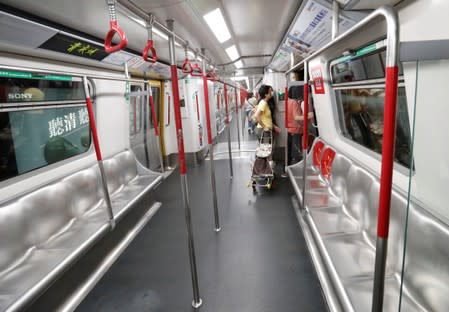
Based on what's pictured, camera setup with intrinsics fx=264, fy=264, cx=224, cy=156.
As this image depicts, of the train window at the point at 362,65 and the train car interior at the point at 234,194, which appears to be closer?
the train car interior at the point at 234,194

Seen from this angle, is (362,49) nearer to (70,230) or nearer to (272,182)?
(272,182)

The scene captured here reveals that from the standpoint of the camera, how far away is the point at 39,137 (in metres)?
3.16

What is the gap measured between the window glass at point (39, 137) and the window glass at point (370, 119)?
11.0 ft

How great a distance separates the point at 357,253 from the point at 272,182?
3.06 metres

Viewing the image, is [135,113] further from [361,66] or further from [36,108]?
Answer: [361,66]

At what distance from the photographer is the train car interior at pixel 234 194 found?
4.80 ft

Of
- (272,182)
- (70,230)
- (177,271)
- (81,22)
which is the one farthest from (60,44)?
(272,182)

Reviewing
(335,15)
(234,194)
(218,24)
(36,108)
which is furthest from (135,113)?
(335,15)

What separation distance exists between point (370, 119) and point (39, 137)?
3836 millimetres

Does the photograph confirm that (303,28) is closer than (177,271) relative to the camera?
No

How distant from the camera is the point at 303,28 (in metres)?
3.16

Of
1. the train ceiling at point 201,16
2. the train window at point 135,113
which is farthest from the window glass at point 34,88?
the train window at point 135,113

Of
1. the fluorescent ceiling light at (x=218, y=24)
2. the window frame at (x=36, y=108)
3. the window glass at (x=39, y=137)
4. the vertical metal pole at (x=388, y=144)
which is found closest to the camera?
the vertical metal pole at (x=388, y=144)

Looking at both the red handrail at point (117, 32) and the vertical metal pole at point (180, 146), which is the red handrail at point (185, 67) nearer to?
the vertical metal pole at point (180, 146)
